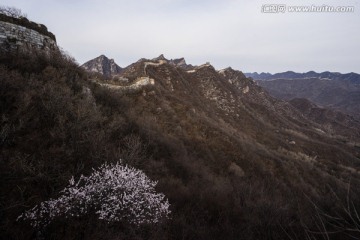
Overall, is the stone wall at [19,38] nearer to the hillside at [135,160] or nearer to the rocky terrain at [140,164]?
the rocky terrain at [140,164]

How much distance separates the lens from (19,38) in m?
18.0

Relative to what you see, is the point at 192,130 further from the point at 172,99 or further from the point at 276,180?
the point at 276,180

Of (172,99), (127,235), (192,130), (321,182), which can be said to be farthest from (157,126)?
(321,182)

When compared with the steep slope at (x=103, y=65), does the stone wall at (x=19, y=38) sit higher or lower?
lower

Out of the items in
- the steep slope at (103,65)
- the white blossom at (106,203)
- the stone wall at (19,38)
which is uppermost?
the steep slope at (103,65)

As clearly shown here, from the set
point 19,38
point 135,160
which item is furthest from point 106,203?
point 19,38

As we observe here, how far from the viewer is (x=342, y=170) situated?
4478 centimetres

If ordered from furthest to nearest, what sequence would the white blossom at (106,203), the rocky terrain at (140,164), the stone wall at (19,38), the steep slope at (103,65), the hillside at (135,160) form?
1. the steep slope at (103,65)
2. the stone wall at (19,38)
3. the hillside at (135,160)
4. the rocky terrain at (140,164)
5. the white blossom at (106,203)

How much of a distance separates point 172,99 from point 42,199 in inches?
1104

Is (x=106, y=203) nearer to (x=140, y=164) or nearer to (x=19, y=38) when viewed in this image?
(x=140, y=164)

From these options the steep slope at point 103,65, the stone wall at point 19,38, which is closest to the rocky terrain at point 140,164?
the stone wall at point 19,38

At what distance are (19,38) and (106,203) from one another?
15098mm

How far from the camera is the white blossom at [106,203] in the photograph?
8000 mm

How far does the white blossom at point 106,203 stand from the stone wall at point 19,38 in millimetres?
12772
